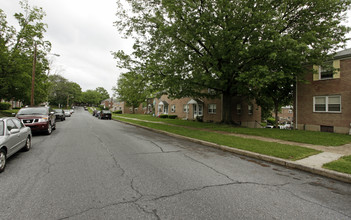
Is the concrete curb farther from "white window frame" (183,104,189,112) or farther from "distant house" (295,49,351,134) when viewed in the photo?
"white window frame" (183,104,189,112)

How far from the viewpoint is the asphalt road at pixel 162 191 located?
275 centimetres

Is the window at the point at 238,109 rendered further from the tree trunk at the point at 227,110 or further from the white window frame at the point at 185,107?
the tree trunk at the point at 227,110

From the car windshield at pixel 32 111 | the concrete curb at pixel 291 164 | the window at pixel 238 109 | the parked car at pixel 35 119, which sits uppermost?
the window at pixel 238 109

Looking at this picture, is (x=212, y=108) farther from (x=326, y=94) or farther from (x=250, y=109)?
(x=326, y=94)

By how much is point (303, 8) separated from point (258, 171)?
14576mm

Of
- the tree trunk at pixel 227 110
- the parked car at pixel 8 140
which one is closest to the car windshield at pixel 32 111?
the parked car at pixel 8 140

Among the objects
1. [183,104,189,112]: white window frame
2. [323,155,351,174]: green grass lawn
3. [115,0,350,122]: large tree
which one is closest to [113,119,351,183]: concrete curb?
[323,155,351,174]: green grass lawn

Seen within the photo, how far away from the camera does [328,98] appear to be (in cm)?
1417

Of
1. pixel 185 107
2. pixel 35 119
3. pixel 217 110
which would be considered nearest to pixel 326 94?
pixel 217 110

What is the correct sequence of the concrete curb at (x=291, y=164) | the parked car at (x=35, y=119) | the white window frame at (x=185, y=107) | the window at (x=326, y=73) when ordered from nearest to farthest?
the concrete curb at (x=291, y=164)
the parked car at (x=35, y=119)
the window at (x=326, y=73)
the white window frame at (x=185, y=107)

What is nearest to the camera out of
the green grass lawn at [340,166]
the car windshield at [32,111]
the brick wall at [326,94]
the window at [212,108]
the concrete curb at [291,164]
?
the concrete curb at [291,164]

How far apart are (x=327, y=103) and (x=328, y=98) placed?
16.3 inches

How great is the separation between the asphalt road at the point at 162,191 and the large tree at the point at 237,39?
25.0ft

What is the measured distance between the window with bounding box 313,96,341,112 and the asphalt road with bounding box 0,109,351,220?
41.9 ft
